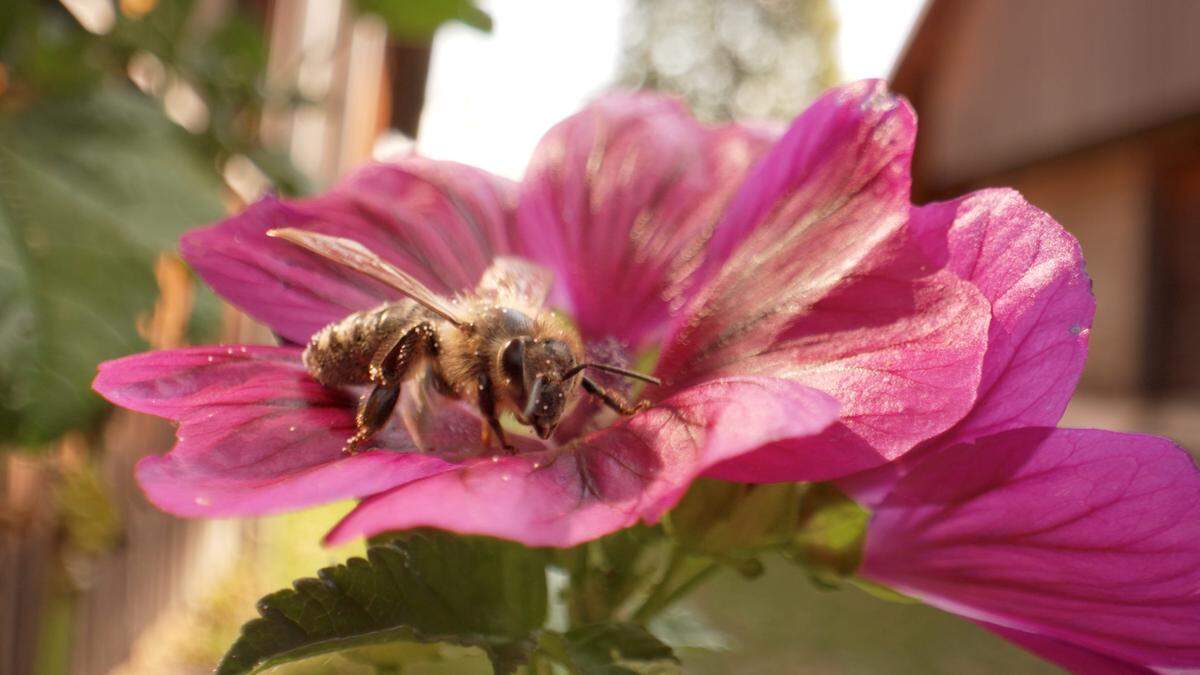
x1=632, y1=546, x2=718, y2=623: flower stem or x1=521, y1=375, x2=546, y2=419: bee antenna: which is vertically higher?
x1=521, y1=375, x2=546, y2=419: bee antenna

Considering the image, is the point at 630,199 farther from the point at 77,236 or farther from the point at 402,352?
the point at 77,236

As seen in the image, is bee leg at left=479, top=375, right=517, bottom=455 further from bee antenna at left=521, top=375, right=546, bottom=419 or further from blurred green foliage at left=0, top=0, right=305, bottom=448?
blurred green foliage at left=0, top=0, right=305, bottom=448

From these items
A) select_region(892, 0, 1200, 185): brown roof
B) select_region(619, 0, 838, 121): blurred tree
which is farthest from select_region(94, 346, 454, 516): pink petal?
select_region(619, 0, 838, 121): blurred tree

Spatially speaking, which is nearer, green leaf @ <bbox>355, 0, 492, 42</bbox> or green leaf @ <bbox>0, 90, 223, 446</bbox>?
green leaf @ <bbox>0, 90, 223, 446</bbox>

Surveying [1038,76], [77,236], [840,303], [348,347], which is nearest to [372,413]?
[348,347]

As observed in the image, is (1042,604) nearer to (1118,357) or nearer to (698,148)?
(698,148)


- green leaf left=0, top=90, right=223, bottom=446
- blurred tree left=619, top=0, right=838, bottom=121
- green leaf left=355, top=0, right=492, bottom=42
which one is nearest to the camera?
green leaf left=0, top=90, right=223, bottom=446

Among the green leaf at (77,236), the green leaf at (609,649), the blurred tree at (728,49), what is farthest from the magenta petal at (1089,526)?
the blurred tree at (728,49)

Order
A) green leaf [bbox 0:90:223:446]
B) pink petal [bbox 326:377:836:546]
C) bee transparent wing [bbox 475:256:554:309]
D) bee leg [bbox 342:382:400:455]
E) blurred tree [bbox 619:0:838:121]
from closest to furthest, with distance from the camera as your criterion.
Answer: pink petal [bbox 326:377:836:546] < bee leg [bbox 342:382:400:455] < bee transparent wing [bbox 475:256:554:309] < green leaf [bbox 0:90:223:446] < blurred tree [bbox 619:0:838:121]

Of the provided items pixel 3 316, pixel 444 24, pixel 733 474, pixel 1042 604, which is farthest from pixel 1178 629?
pixel 444 24
